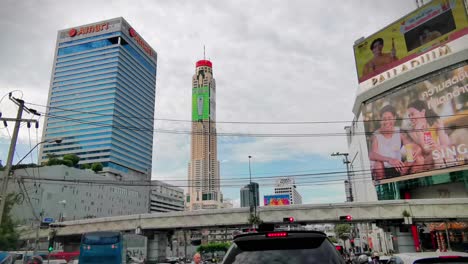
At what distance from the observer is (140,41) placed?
593ft

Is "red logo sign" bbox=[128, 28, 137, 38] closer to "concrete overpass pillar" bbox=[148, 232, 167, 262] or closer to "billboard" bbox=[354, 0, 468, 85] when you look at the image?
"billboard" bbox=[354, 0, 468, 85]

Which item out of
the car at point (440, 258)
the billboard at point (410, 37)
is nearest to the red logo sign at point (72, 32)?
the billboard at point (410, 37)

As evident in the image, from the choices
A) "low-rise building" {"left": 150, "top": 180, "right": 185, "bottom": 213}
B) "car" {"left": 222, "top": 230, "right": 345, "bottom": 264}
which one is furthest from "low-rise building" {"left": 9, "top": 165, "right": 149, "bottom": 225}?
"car" {"left": 222, "top": 230, "right": 345, "bottom": 264}

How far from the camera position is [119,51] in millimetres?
161250

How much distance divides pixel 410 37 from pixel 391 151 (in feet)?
62.9

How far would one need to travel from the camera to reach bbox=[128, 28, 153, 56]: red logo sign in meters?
173

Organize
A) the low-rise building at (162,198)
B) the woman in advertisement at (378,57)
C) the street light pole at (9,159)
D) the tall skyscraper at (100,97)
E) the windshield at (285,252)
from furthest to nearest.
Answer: the low-rise building at (162,198) → the tall skyscraper at (100,97) → the woman in advertisement at (378,57) → the street light pole at (9,159) → the windshield at (285,252)

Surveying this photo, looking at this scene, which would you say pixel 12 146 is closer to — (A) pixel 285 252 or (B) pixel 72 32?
(A) pixel 285 252

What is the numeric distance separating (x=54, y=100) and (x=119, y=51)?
39.1m

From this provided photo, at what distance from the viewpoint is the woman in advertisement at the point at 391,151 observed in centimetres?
5409

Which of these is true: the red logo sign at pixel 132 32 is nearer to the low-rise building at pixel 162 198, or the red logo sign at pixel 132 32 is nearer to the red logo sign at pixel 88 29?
Answer: the red logo sign at pixel 88 29

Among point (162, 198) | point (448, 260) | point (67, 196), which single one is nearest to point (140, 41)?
point (162, 198)

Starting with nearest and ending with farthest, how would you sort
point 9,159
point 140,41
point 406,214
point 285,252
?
point 285,252
point 9,159
point 406,214
point 140,41

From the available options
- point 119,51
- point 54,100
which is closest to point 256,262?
point 119,51
